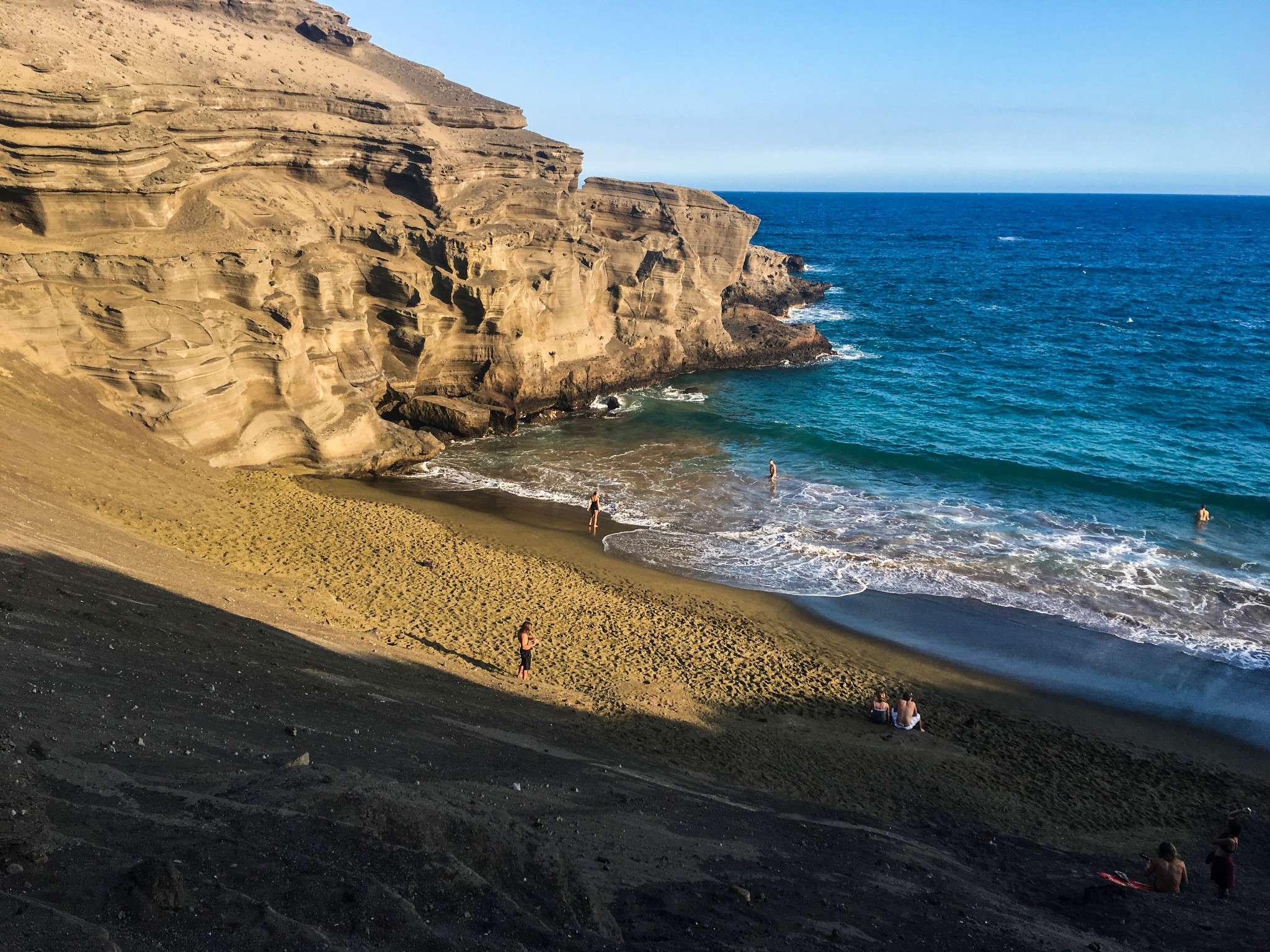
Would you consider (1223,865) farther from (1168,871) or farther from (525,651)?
(525,651)

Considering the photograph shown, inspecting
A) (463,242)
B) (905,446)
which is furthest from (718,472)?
(463,242)

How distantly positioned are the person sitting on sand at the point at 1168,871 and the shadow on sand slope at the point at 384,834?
0.25 metres

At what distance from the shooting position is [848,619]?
18.9 meters

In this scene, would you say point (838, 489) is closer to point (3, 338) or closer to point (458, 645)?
point (458, 645)

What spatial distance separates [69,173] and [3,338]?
519 centimetres

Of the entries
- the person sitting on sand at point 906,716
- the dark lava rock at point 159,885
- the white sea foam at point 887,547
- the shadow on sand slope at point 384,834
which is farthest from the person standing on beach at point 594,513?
the dark lava rock at point 159,885

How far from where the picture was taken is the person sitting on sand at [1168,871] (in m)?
10.2

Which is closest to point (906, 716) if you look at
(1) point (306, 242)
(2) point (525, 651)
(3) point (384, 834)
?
(2) point (525, 651)

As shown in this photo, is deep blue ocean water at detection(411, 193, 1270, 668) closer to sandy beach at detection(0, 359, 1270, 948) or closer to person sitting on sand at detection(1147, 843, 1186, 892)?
sandy beach at detection(0, 359, 1270, 948)

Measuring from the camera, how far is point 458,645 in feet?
47.7

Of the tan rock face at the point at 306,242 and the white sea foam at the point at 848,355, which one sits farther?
the white sea foam at the point at 848,355

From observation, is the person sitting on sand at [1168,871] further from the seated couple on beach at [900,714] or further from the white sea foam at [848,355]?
the white sea foam at [848,355]

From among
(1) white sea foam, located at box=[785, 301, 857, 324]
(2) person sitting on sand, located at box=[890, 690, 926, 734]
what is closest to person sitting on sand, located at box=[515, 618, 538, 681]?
(2) person sitting on sand, located at box=[890, 690, 926, 734]

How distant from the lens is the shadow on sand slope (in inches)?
227
